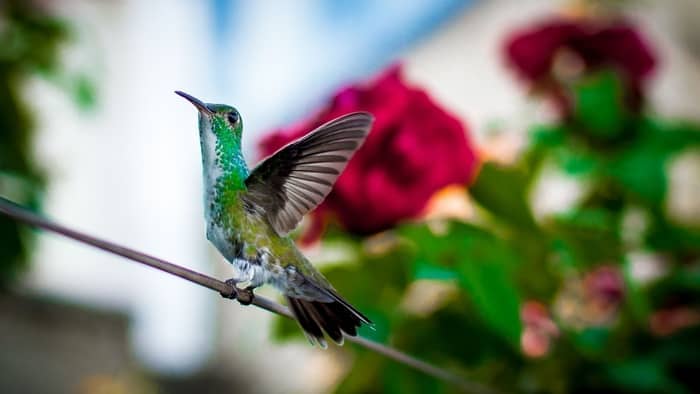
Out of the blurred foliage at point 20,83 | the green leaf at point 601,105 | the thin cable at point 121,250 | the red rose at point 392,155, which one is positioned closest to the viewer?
the thin cable at point 121,250

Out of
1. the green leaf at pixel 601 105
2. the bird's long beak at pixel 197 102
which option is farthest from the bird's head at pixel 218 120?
the green leaf at pixel 601 105

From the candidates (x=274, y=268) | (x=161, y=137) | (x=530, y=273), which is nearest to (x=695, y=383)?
(x=530, y=273)

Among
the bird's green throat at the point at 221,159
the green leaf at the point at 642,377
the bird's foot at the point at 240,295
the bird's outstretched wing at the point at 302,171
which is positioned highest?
the bird's green throat at the point at 221,159

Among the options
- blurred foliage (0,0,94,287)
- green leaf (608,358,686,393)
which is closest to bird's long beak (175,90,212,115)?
green leaf (608,358,686,393)

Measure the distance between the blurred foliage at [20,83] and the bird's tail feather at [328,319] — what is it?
0.44m

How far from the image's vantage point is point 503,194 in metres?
0.35

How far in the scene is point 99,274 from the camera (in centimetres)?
161

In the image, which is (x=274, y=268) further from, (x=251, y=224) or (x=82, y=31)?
(x=82, y=31)

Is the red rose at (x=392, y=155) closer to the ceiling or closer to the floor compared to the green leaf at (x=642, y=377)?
closer to the ceiling

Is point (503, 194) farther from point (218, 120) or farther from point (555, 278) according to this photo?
Answer: point (218, 120)

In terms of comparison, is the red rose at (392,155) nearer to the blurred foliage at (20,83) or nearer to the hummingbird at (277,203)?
the hummingbird at (277,203)

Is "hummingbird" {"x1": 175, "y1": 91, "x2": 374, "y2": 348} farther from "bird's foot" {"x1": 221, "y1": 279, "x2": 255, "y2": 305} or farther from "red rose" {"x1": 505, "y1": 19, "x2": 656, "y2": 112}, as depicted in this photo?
"red rose" {"x1": 505, "y1": 19, "x2": 656, "y2": 112}

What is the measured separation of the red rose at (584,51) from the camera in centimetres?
44

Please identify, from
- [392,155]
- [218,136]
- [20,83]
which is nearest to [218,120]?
[218,136]
